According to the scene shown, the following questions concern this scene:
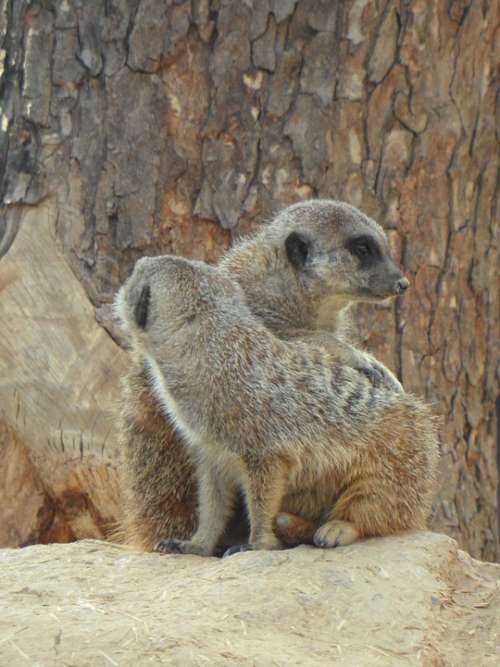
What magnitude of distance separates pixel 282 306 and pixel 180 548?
1103 millimetres

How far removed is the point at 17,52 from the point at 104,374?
160 cm

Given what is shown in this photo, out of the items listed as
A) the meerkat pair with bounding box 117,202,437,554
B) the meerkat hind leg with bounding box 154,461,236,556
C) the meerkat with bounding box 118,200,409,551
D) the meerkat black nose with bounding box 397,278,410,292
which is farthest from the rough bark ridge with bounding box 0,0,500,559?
the meerkat hind leg with bounding box 154,461,236,556

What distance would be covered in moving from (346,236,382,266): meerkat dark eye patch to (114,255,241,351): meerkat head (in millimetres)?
1015

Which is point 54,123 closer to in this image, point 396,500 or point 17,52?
point 17,52

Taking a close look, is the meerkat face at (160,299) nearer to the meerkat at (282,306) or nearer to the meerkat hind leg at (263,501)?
the meerkat at (282,306)

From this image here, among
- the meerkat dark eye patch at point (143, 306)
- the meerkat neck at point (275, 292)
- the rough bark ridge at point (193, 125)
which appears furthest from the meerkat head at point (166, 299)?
the rough bark ridge at point (193, 125)

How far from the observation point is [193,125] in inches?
228

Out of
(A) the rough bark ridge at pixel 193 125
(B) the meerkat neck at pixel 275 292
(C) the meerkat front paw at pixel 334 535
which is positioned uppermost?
(A) the rough bark ridge at pixel 193 125

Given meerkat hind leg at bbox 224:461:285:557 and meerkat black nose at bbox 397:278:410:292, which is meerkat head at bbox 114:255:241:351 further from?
meerkat black nose at bbox 397:278:410:292

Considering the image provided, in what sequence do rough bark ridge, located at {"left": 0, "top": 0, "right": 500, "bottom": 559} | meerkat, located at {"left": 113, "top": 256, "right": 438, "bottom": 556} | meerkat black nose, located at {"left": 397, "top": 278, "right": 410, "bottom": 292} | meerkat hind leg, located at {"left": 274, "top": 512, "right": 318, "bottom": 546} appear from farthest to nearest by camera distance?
rough bark ridge, located at {"left": 0, "top": 0, "right": 500, "bottom": 559} → meerkat black nose, located at {"left": 397, "top": 278, "right": 410, "bottom": 292} → meerkat hind leg, located at {"left": 274, "top": 512, "right": 318, "bottom": 546} → meerkat, located at {"left": 113, "top": 256, "right": 438, "bottom": 556}

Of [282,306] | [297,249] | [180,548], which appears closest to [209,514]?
[180,548]

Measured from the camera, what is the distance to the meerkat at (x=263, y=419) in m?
4.03

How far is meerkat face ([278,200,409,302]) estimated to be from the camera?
5.02 m

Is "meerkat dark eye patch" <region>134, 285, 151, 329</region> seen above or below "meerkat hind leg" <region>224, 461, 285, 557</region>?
above
